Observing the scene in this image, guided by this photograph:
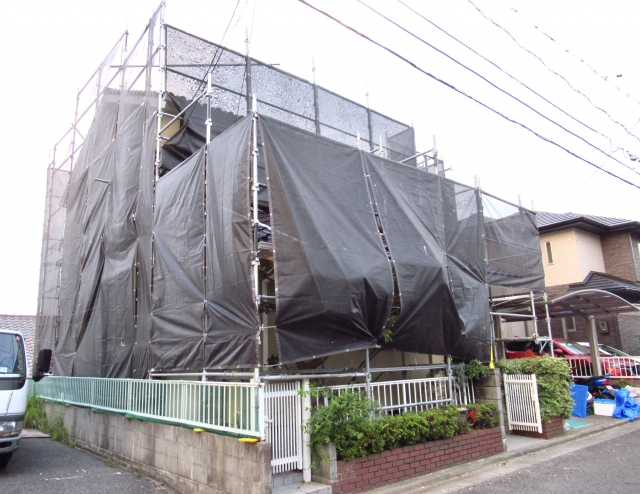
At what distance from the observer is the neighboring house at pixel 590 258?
18281mm

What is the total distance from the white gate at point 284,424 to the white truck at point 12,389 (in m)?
3.83

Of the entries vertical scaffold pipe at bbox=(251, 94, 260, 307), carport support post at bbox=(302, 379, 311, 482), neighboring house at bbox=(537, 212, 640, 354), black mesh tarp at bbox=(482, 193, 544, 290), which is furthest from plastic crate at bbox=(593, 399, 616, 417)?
vertical scaffold pipe at bbox=(251, 94, 260, 307)

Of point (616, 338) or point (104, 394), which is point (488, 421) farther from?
point (616, 338)

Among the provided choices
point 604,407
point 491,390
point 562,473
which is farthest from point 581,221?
point 562,473

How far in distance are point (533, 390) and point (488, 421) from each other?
1559 millimetres

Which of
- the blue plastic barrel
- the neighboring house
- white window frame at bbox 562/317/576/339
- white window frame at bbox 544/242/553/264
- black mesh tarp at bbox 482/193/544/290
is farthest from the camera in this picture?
white window frame at bbox 562/317/576/339

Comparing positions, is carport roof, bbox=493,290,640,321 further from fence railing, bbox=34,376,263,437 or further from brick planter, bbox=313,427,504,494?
fence railing, bbox=34,376,263,437

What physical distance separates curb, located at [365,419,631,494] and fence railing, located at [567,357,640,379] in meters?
4.39

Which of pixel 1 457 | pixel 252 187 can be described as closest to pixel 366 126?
pixel 252 187

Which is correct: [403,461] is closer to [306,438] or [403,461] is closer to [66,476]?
[306,438]

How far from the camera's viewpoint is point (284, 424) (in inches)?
229

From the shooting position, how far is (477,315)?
8.70 meters

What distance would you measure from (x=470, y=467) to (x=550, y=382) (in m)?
2.95

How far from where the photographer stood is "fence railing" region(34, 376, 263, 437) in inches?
215
